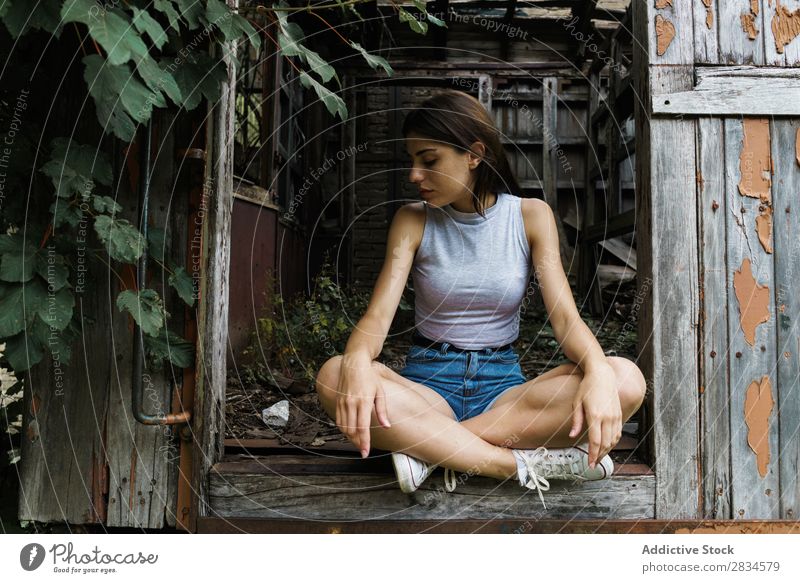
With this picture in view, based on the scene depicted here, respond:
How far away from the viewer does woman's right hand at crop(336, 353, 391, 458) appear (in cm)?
193

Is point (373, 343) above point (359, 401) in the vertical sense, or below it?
above

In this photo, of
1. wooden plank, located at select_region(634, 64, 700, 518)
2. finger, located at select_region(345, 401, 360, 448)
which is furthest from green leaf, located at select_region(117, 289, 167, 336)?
wooden plank, located at select_region(634, 64, 700, 518)

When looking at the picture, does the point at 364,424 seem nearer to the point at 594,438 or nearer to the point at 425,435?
the point at 425,435

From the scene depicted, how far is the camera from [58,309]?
6.14ft

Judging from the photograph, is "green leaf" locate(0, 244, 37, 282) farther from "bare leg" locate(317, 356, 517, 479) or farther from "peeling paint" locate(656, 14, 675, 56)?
"peeling paint" locate(656, 14, 675, 56)

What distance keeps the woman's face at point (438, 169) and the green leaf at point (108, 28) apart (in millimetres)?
1003

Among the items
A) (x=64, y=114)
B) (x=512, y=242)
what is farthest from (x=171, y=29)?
(x=512, y=242)

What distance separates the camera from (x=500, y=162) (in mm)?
2352

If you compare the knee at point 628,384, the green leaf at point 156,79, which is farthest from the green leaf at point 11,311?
the knee at point 628,384

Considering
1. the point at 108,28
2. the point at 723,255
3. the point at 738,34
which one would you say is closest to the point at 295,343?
the point at 723,255

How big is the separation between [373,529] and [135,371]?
103 centimetres

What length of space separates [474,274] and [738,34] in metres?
1.36

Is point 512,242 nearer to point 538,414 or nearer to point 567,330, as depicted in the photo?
point 567,330

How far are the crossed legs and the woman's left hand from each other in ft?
0.19
